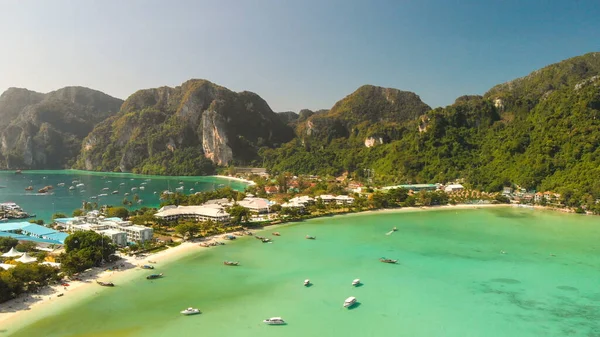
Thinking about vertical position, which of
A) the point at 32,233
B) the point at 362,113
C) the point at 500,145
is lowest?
the point at 32,233

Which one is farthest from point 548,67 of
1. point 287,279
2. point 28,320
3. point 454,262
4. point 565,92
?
point 28,320

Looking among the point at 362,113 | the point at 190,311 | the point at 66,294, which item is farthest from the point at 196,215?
the point at 362,113

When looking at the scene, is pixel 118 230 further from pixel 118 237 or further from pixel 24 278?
pixel 24 278

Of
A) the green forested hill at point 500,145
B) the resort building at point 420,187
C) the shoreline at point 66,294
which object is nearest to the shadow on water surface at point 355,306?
the shoreline at point 66,294

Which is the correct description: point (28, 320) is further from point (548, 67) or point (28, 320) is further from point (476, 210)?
point (548, 67)

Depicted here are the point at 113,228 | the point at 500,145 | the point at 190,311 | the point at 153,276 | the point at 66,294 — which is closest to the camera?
the point at 190,311

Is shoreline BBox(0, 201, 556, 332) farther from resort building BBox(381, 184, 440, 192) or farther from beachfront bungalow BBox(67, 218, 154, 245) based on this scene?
resort building BBox(381, 184, 440, 192)
